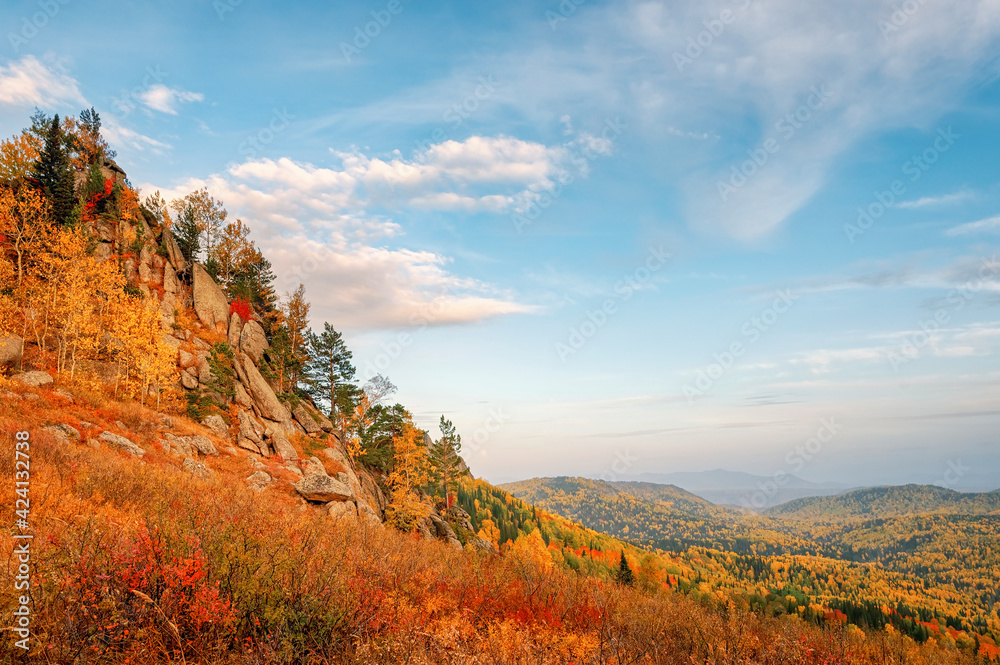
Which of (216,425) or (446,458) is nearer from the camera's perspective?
(216,425)

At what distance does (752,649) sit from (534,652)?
5.83 metres

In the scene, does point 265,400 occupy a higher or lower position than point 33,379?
lower

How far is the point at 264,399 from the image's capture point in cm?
3472

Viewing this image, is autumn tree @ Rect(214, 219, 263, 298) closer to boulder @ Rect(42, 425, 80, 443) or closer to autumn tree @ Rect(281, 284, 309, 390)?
autumn tree @ Rect(281, 284, 309, 390)

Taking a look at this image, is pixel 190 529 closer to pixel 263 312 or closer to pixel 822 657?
pixel 822 657

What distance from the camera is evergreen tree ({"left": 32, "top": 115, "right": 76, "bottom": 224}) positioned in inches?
1358

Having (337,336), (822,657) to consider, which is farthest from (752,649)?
(337,336)

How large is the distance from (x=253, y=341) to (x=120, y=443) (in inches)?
948

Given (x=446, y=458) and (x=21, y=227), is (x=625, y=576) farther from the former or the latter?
(x=21, y=227)

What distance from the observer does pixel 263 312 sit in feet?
162

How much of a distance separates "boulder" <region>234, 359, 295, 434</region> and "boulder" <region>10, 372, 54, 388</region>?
43.1ft

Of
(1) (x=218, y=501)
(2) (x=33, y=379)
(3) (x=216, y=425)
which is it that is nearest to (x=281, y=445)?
(3) (x=216, y=425)

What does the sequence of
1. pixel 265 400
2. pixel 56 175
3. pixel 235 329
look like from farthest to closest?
pixel 235 329
pixel 56 175
pixel 265 400

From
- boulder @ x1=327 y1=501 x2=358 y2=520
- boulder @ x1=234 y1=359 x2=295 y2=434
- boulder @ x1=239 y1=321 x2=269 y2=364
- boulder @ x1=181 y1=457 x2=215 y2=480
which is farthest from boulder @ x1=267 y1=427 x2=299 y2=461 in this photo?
boulder @ x1=239 y1=321 x2=269 y2=364
